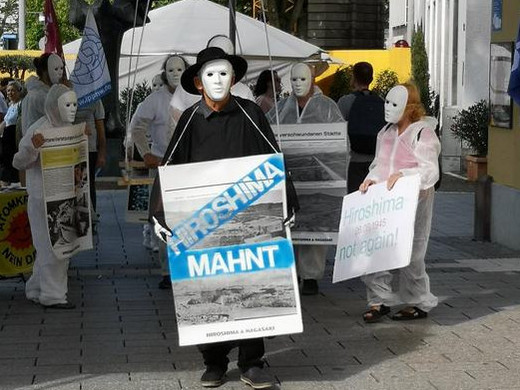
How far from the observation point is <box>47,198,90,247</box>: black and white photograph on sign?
10.4 m

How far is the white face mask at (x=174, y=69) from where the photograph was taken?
1197cm

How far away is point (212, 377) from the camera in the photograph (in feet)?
25.6

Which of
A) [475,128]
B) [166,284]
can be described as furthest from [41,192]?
[475,128]

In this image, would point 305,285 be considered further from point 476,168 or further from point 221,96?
point 476,168

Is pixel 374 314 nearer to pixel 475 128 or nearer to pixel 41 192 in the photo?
pixel 41 192

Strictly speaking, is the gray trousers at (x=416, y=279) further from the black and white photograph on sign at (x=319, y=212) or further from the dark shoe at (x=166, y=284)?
the dark shoe at (x=166, y=284)

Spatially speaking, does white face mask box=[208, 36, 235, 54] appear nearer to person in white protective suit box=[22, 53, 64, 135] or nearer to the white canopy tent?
person in white protective suit box=[22, 53, 64, 135]

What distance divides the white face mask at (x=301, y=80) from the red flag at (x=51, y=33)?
128 inches

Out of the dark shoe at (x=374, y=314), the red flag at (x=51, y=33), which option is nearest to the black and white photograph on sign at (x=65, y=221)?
the dark shoe at (x=374, y=314)

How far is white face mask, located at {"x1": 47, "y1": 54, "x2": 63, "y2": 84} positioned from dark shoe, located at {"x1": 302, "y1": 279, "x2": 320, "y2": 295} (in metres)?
2.55

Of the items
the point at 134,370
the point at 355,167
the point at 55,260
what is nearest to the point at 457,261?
the point at 355,167

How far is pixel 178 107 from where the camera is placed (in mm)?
11070

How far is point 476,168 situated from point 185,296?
9996mm

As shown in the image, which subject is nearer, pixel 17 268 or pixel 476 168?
pixel 17 268
